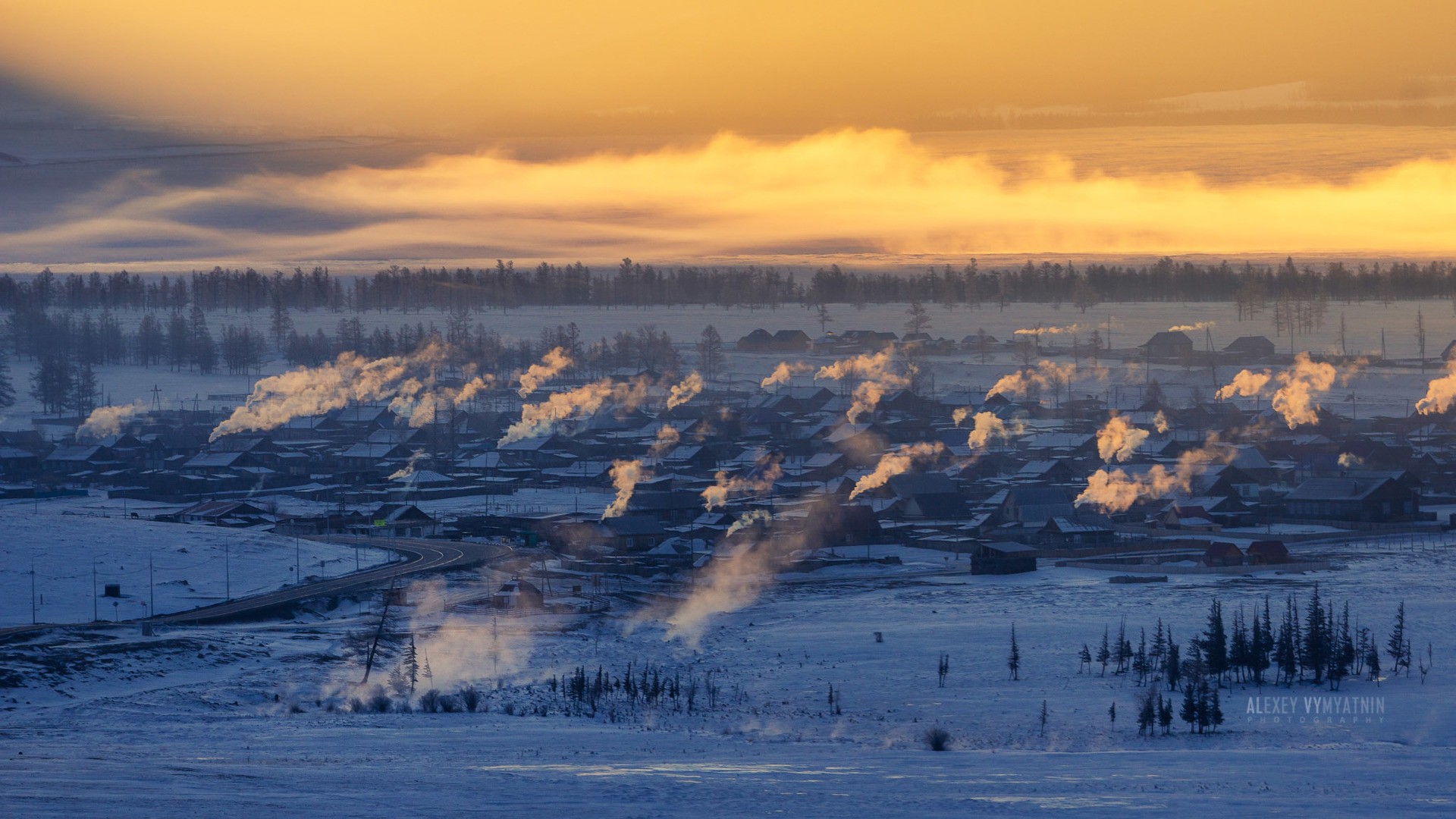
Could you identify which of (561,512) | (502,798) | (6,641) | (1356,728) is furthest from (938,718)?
(561,512)

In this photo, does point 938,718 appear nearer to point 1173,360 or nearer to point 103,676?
point 103,676

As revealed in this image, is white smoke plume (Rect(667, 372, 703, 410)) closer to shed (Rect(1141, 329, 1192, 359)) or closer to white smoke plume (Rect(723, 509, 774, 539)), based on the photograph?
shed (Rect(1141, 329, 1192, 359))

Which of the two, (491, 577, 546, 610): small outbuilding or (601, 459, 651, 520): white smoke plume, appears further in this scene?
(601, 459, 651, 520): white smoke plume

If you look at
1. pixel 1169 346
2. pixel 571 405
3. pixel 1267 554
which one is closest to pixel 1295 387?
pixel 1169 346

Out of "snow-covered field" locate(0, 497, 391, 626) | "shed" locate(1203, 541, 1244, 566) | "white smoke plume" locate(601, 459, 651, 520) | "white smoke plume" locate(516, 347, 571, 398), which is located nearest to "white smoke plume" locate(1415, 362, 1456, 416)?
"shed" locate(1203, 541, 1244, 566)

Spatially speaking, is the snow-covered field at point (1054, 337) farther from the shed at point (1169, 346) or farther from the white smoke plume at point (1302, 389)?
the shed at point (1169, 346)

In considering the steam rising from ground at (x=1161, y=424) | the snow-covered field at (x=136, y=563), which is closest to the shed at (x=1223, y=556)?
the snow-covered field at (x=136, y=563)
